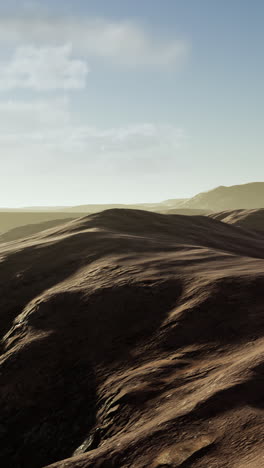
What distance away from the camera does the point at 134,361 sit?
22.4ft

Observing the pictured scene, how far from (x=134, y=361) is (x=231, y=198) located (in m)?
127

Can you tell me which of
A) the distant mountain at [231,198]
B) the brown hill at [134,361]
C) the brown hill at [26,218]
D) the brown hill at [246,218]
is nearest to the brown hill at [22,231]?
the brown hill at [246,218]

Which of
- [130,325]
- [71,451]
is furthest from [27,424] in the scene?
[130,325]

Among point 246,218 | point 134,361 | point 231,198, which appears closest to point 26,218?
point 231,198

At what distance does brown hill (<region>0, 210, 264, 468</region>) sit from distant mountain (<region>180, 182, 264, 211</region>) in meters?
112

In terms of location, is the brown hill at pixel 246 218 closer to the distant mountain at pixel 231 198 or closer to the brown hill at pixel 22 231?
the brown hill at pixel 22 231

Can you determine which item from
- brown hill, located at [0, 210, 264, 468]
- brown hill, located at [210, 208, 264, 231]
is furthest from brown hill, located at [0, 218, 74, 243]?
brown hill, located at [0, 210, 264, 468]

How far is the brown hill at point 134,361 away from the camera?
466 centimetres

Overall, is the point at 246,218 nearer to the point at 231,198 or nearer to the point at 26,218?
the point at 26,218

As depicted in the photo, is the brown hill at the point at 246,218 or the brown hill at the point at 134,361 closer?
the brown hill at the point at 134,361

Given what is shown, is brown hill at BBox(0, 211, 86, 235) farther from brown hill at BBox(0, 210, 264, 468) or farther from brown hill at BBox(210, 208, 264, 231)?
brown hill at BBox(0, 210, 264, 468)

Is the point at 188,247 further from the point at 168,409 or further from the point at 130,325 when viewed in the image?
the point at 168,409

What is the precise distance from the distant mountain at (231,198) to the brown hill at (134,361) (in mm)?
111979

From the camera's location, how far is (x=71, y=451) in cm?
593
